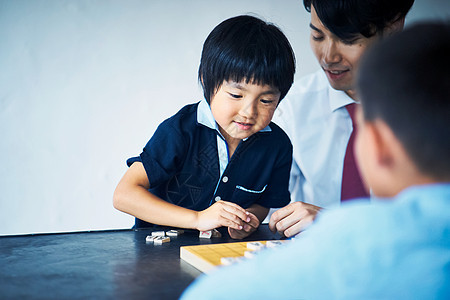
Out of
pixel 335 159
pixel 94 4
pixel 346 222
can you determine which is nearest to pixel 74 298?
pixel 346 222

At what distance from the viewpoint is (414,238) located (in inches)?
19.1

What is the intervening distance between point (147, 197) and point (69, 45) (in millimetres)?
1897

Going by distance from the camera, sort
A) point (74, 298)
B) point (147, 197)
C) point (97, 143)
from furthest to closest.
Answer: point (97, 143) < point (147, 197) < point (74, 298)

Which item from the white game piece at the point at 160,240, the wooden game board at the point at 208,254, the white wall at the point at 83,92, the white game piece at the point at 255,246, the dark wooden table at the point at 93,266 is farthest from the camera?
the white wall at the point at 83,92

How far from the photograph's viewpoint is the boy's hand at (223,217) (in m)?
1.25

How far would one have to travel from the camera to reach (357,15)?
5.00 ft

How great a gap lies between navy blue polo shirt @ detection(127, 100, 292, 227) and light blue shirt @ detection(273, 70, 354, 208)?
31cm

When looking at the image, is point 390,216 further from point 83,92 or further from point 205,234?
point 83,92

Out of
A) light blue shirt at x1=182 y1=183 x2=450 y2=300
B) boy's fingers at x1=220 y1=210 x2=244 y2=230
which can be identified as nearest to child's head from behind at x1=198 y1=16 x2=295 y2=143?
boy's fingers at x1=220 y1=210 x2=244 y2=230

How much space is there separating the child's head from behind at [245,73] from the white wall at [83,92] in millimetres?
1644

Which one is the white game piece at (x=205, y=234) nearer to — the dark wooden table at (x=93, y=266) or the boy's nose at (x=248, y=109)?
the dark wooden table at (x=93, y=266)

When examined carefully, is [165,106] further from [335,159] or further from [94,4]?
[335,159]

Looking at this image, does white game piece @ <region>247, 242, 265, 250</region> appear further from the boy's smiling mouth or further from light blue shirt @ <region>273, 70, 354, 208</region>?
light blue shirt @ <region>273, 70, 354, 208</region>

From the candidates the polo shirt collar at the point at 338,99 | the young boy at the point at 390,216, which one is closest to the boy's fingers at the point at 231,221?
the young boy at the point at 390,216
